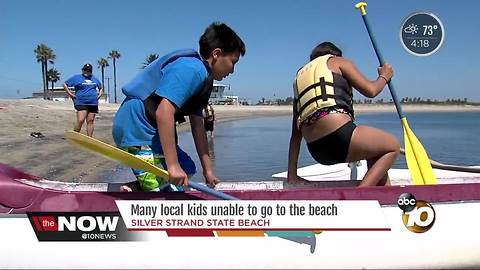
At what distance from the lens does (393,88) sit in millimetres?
3527

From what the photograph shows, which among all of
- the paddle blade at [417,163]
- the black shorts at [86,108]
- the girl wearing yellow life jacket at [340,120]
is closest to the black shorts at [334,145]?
the girl wearing yellow life jacket at [340,120]

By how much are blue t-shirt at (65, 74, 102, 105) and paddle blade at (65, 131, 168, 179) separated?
20.8ft

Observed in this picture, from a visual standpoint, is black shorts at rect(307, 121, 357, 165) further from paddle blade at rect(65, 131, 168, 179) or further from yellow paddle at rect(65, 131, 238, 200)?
paddle blade at rect(65, 131, 168, 179)

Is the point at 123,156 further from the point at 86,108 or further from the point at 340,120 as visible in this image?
the point at 86,108

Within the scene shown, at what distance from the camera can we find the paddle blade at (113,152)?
2.67 meters

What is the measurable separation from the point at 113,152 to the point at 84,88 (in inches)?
258

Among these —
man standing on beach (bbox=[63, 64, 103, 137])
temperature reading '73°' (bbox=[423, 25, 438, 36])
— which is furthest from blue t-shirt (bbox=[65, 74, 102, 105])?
temperature reading '73°' (bbox=[423, 25, 438, 36])

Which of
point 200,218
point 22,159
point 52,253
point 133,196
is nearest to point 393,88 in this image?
point 200,218

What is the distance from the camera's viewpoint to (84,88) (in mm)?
8867

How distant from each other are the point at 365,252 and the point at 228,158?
7882mm

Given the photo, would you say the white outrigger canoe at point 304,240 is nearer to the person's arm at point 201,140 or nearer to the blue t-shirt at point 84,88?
the person's arm at point 201,140

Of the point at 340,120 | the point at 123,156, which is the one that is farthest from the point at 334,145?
the point at 123,156

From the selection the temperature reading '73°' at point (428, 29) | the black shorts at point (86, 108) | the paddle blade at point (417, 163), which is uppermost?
the temperature reading '73°' at point (428, 29)

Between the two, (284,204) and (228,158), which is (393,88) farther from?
(228,158)
